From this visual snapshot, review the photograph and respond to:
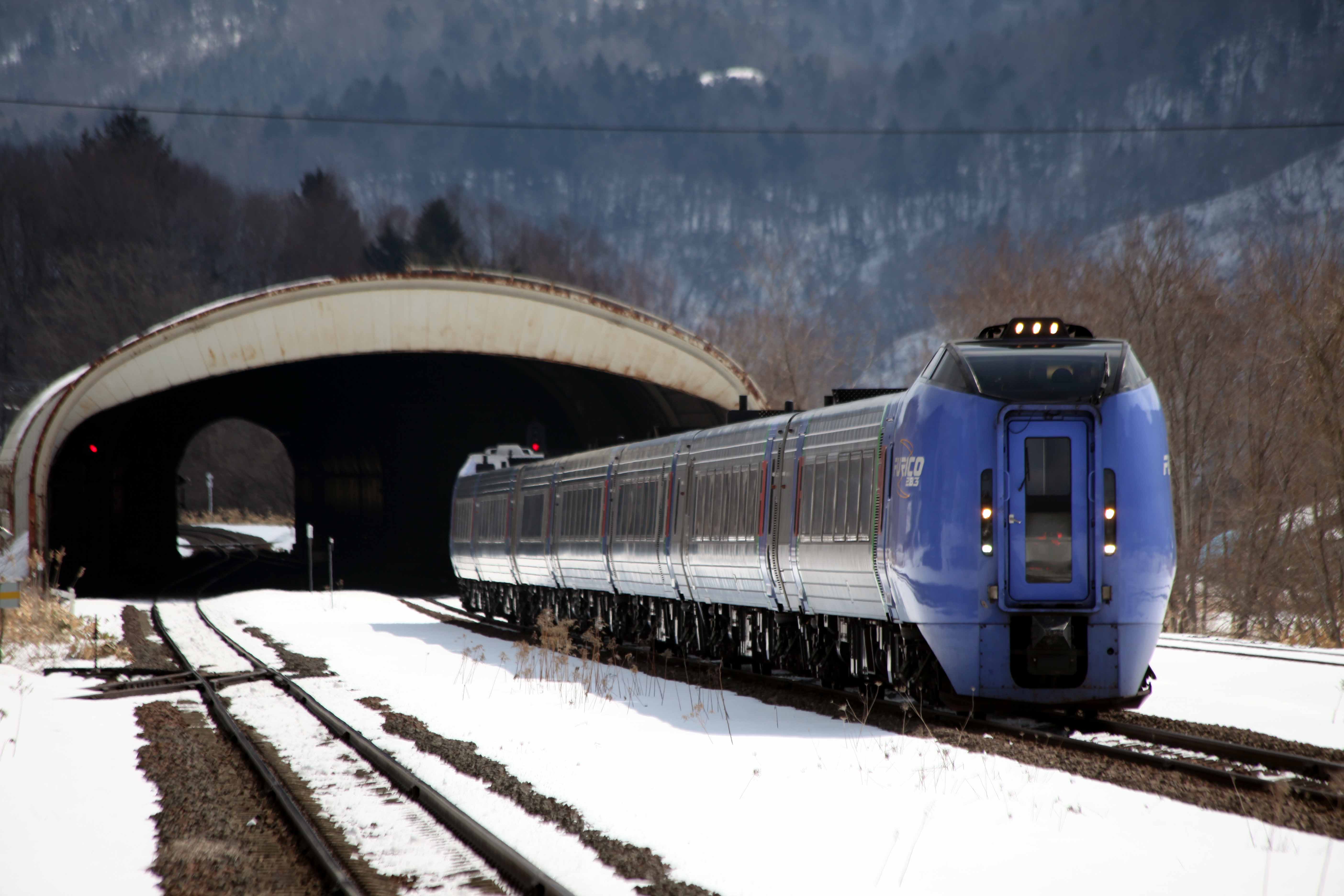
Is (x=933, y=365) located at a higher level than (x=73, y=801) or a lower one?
higher

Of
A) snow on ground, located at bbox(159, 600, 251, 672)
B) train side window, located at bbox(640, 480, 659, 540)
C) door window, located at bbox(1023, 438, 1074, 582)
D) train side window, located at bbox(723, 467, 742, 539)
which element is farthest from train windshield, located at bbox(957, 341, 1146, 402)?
snow on ground, located at bbox(159, 600, 251, 672)

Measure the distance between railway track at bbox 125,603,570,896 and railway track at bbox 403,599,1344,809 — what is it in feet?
14.3

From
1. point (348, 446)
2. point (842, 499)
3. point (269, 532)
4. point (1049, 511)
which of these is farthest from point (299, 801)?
point (269, 532)

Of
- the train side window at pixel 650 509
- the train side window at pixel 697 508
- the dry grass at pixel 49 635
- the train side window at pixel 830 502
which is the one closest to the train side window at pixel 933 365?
the train side window at pixel 830 502

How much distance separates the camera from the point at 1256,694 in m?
15.0

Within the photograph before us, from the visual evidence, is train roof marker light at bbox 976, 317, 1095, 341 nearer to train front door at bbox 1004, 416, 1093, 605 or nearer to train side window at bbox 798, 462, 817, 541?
train front door at bbox 1004, 416, 1093, 605

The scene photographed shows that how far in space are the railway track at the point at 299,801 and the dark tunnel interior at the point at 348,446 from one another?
2342 centimetres

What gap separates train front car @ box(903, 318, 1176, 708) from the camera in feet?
39.4

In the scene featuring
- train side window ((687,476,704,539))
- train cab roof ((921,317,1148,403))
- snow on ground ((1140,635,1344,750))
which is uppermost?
train cab roof ((921,317,1148,403))

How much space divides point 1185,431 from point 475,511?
828 inches

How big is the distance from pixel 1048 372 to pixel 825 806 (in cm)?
491

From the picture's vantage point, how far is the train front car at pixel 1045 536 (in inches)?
473

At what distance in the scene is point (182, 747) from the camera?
12.5 metres

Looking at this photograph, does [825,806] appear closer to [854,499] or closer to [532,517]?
[854,499]
